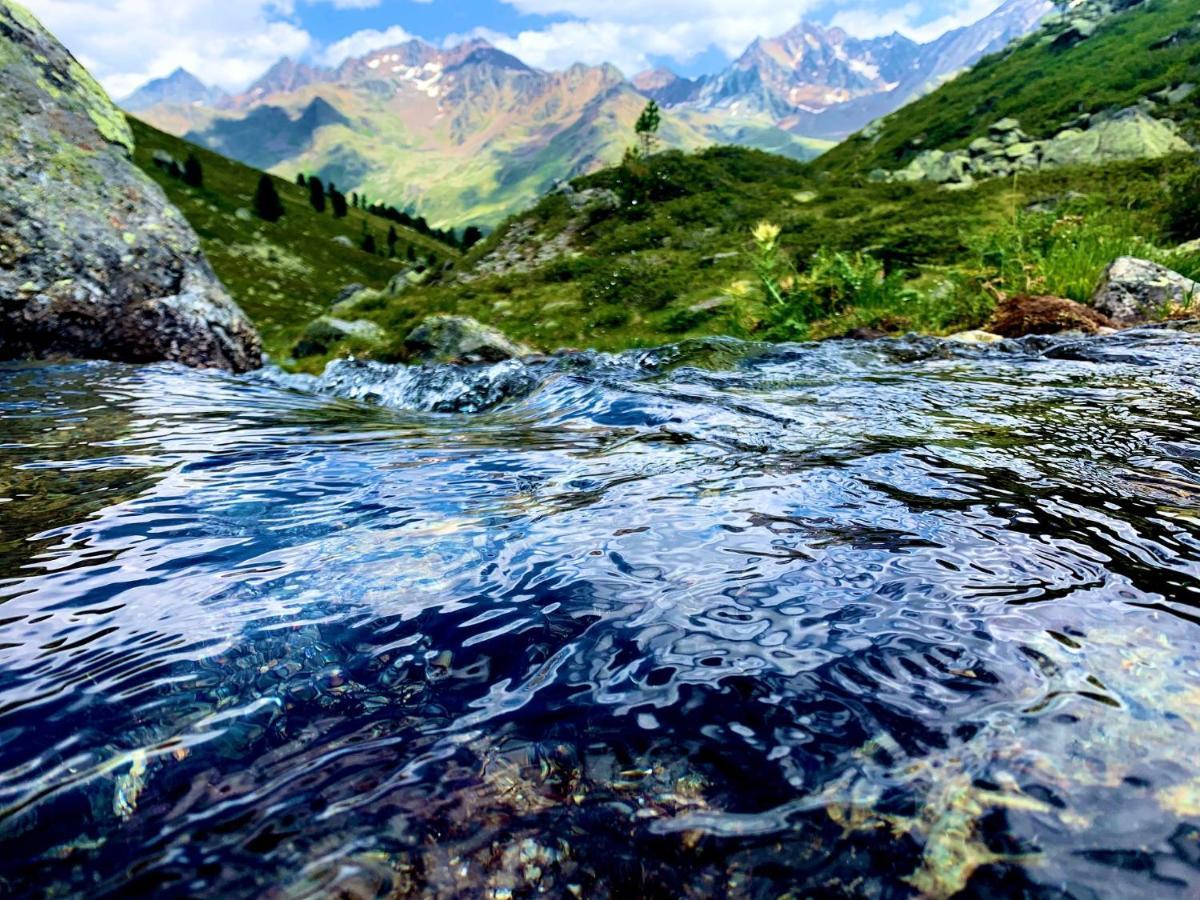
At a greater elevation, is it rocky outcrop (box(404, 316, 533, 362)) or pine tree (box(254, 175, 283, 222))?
pine tree (box(254, 175, 283, 222))

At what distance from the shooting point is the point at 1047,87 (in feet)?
202

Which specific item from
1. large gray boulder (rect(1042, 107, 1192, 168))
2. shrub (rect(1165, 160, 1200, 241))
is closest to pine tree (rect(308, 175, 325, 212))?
large gray boulder (rect(1042, 107, 1192, 168))

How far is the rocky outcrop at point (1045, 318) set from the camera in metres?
10.9

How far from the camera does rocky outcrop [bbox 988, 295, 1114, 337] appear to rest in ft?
35.7

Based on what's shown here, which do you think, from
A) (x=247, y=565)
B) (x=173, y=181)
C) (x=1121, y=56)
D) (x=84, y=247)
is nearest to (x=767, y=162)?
(x=84, y=247)

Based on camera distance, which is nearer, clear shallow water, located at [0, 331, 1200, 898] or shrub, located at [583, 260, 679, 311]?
→ clear shallow water, located at [0, 331, 1200, 898]

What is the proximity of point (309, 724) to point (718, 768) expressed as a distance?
1187 mm

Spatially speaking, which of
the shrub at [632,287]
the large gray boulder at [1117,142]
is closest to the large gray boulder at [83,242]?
the shrub at [632,287]

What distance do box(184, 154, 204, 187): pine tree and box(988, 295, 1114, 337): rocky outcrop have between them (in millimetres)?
97400

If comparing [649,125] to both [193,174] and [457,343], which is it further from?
[193,174]

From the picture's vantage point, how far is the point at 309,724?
1.99 metres

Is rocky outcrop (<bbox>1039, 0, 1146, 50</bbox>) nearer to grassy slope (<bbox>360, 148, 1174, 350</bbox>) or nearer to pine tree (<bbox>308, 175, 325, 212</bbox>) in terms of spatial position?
grassy slope (<bbox>360, 148, 1174, 350</bbox>)

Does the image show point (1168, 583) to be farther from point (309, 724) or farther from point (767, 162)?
point (767, 162)

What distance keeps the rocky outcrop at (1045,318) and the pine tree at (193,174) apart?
320 feet
